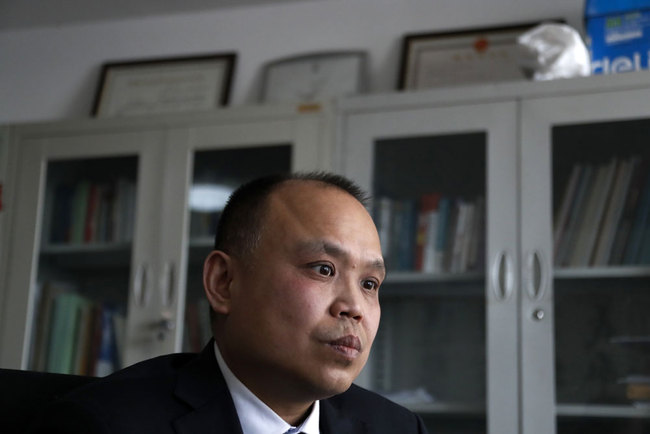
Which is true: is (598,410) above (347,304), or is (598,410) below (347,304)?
below

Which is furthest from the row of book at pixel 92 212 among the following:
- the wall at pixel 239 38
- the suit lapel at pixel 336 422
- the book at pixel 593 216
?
the suit lapel at pixel 336 422

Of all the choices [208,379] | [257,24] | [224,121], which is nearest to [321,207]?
[208,379]

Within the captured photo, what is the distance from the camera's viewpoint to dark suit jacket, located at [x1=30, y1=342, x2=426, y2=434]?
3.43 feet

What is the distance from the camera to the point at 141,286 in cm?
252

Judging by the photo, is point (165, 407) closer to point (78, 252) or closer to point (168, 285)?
point (168, 285)

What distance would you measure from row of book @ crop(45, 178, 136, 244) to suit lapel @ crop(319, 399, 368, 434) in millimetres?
1423

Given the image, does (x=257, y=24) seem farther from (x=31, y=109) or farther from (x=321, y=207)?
(x=321, y=207)

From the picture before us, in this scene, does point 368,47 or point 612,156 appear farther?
point 368,47

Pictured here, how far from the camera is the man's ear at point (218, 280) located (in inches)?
50.8

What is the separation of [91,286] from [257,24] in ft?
3.61

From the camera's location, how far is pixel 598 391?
2.15 metres

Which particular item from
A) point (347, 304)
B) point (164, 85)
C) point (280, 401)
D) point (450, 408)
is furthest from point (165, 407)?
point (164, 85)

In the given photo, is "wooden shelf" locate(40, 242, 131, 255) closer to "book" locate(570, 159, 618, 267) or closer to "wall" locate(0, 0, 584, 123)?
"wall" locate(0, 0, 584, 123)

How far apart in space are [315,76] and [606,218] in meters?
1.11
